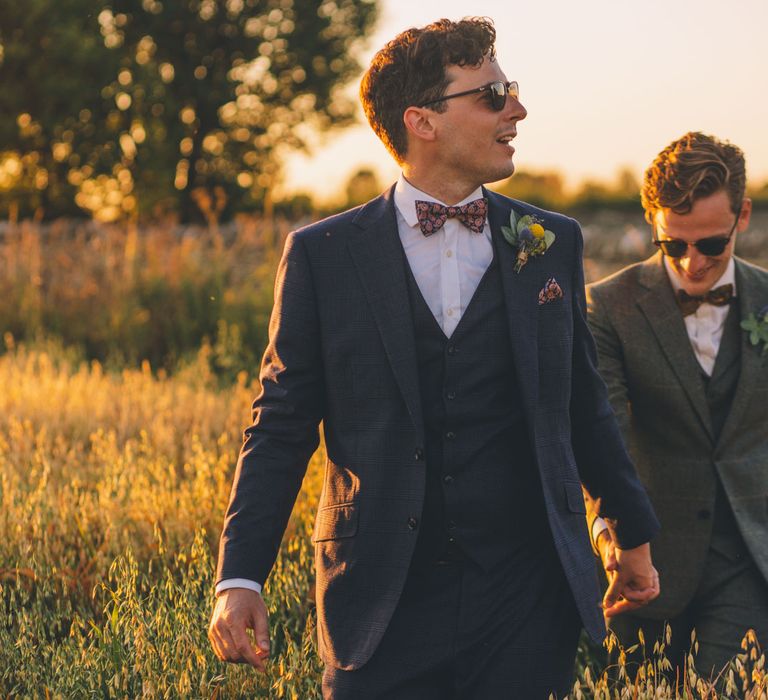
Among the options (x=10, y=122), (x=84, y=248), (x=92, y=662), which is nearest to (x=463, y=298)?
(x=92, y=662)

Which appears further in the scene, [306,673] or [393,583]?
[306,673]

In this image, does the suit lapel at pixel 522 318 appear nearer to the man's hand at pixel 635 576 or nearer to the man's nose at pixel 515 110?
the man's nose at pixel 515 110

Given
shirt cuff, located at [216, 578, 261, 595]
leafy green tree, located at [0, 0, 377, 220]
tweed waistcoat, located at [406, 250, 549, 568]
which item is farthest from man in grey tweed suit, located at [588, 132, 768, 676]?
leafy green tree, located at [0, 0, 377, 220]

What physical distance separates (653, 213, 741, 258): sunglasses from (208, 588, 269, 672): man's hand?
2191 millimetres

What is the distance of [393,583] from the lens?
2803mm

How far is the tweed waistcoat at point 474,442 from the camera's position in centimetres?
284

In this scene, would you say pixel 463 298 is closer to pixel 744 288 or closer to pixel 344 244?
pixel 344 244

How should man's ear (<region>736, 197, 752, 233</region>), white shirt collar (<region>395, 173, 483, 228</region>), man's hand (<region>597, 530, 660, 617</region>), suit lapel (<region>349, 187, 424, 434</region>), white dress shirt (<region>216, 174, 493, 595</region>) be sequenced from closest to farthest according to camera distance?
1. suit lapel (<region>349, 187, 424, 434</region>)
2. white dress shirt (<region>216, 174, 493, 595</region>)
3. white shirt collar (<region>395, 173, 483, 228</region>)
4. man's hand (<region>597, 530, 660, 617</region>)
5. man's ear (<region>736, 197, 752, 233</region>)

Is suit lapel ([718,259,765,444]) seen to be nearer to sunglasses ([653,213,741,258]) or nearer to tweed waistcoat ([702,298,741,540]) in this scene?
tweed waistcoat ([702,298,741,540])

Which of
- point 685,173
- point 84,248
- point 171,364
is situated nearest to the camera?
point 685,173

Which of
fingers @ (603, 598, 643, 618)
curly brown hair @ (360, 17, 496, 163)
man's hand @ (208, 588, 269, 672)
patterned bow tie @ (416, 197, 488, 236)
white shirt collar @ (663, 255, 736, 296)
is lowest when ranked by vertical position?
fingers @ (603, 598, 643, 618)

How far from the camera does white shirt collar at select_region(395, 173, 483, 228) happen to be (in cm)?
305

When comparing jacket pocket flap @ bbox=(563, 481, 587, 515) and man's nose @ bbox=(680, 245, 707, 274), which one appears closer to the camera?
jacket pocket flap @ bbox=(563, 481, 587, 515)

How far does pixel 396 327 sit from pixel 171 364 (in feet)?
25.9
